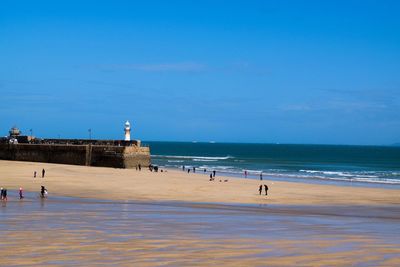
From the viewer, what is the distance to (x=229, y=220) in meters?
21.5

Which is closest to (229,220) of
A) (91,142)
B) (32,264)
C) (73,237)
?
(73,237)

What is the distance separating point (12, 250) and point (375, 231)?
456 inches

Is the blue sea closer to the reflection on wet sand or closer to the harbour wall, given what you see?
the harbour wall

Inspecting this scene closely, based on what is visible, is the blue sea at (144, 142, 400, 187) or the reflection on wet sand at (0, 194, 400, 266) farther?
the blue sea at (144, 142, 400, 187)

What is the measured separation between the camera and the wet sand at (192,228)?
1369 cm

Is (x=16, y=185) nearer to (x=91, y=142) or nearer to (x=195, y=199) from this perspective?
(x=195, y=199)

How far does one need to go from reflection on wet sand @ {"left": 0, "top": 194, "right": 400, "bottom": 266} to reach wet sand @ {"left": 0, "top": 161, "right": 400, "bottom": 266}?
3 centimetres

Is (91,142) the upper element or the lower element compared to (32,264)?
upper

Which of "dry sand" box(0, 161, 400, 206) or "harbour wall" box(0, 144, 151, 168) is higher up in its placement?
"harbour wall" box(0, 144, 151, 168)

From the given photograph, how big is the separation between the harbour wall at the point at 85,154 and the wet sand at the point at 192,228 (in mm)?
19643

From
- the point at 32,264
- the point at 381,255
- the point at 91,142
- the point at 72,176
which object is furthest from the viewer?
the point at 91,142

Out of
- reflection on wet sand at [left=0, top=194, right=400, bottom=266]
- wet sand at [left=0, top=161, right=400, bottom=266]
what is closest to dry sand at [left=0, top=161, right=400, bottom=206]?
wet sand at [left=0, top=161, right=400, bottom=266]

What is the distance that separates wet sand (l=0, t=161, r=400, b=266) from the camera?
1369cm

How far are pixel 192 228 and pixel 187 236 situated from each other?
1.91m
